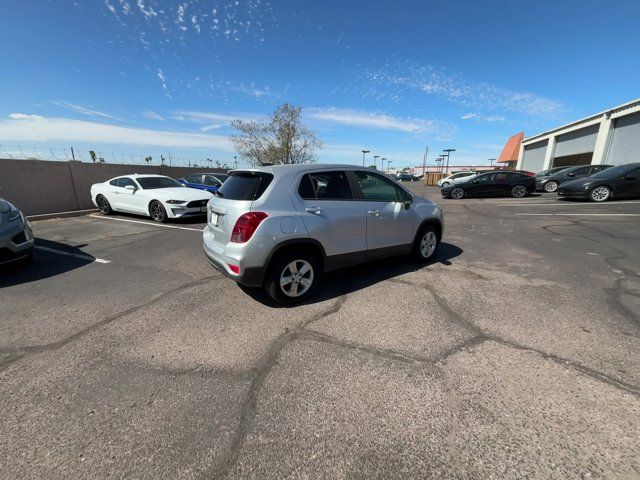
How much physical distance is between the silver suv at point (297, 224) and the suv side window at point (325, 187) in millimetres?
13

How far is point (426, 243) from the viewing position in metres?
5.14

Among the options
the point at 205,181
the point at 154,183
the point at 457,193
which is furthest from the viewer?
the point at 457,193

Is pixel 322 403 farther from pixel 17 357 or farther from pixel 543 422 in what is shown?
pixel 17 357

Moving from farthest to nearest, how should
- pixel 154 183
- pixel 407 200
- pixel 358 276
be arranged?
pixel 154 183 → pixel 407 200 → pixel 358 276

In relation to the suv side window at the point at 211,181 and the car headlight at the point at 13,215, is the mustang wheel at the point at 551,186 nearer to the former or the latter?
the suv side window at the point at 211,181

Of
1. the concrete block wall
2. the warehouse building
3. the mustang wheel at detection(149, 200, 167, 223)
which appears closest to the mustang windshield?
the mustang wheel at detection(149, 200, 167, 223)

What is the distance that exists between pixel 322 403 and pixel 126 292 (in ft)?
11.0

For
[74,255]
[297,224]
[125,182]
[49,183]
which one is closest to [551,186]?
[297,224]

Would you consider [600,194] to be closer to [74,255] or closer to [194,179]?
[194,179]

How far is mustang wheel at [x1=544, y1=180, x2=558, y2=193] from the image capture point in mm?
17172

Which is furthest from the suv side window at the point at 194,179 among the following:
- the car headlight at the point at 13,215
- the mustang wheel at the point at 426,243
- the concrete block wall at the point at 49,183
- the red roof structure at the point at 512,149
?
the red roof structure at the point at 512,149

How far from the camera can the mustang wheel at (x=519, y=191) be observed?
15.5 metres

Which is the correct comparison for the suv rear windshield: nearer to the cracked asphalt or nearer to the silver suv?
the silver suv

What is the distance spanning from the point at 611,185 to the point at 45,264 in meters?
18.1
